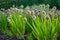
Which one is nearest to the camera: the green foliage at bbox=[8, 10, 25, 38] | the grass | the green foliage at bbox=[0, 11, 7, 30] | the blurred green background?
the grass

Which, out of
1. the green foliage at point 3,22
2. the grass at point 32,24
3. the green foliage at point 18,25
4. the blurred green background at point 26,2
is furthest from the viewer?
the blurred green background at point 26,2

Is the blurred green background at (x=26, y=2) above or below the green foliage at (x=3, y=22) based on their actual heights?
below

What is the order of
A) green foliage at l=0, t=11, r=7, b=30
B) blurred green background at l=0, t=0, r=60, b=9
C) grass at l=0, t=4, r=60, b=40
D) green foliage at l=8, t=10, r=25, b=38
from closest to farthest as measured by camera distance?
grass at l=0, t=4, r=60, b=40 → green foliage at l=8, t=10, r=25, b=38 → green foliage at l=0, t=11, r=7, b=30 → blurred green background at l=0, t=0, r=60, b=9

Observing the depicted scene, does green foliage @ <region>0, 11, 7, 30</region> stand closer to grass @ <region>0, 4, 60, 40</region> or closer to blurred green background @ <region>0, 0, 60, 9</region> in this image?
grass @ <region>0, 4, 60, 40</region>

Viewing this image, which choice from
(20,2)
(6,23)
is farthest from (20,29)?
(20,2)

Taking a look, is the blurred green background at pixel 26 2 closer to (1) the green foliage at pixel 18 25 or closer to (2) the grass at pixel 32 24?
(2) the grass at pixel 32 24

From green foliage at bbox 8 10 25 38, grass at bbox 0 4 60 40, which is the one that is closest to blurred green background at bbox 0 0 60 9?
grass at bbox 0 4 60 40

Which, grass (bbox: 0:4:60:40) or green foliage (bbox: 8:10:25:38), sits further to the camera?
green foliage (bbox: 8:10:25:38)

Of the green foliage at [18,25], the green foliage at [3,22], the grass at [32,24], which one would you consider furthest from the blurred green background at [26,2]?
the green foliage at [18,25]

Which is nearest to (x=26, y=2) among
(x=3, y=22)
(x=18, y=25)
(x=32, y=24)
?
(x=3, y=22)

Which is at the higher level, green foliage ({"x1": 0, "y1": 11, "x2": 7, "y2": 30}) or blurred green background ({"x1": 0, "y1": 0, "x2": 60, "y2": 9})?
green foliage ({"x1": 0, "y1": 11, "x2": 7, "y2": 30})

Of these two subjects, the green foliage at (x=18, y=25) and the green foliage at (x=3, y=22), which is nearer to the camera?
the green foliage at (x=18, y=25)
